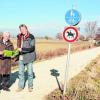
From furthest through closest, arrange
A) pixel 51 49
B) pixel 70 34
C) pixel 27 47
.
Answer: pixel 51 49, pixel 27 47, pixel 70 34

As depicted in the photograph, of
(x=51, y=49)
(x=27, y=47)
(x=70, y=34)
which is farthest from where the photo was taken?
(x=51, y=49)

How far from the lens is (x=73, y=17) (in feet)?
34.9

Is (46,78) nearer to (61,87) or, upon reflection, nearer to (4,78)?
(61,87)

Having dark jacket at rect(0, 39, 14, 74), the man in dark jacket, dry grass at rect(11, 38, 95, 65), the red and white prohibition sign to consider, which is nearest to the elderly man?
dark jacket at rect(0, 39, 14, 74)

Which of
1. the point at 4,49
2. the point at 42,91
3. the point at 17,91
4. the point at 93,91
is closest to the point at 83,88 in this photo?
the point at 93,91

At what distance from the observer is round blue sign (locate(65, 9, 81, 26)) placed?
10.6m

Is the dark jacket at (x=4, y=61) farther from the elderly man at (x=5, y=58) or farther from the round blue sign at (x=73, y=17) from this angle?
the round blue sign at (x=73, y=17)

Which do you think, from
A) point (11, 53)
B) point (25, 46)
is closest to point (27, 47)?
point (25, 46)

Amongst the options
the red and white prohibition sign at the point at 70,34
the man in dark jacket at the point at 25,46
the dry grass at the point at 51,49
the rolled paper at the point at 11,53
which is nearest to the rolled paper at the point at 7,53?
the rolled paper at the point at 11,53

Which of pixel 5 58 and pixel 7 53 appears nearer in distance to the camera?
pixel 7 53

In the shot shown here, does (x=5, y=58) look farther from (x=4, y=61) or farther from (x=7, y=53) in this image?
(x=7, y=53)

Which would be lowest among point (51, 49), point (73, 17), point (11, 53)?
point (51, 49)

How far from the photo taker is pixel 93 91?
1115 centimetres

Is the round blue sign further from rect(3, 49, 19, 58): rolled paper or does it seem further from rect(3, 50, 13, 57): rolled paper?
rect(3, 50, 13, 57): rolled paper
